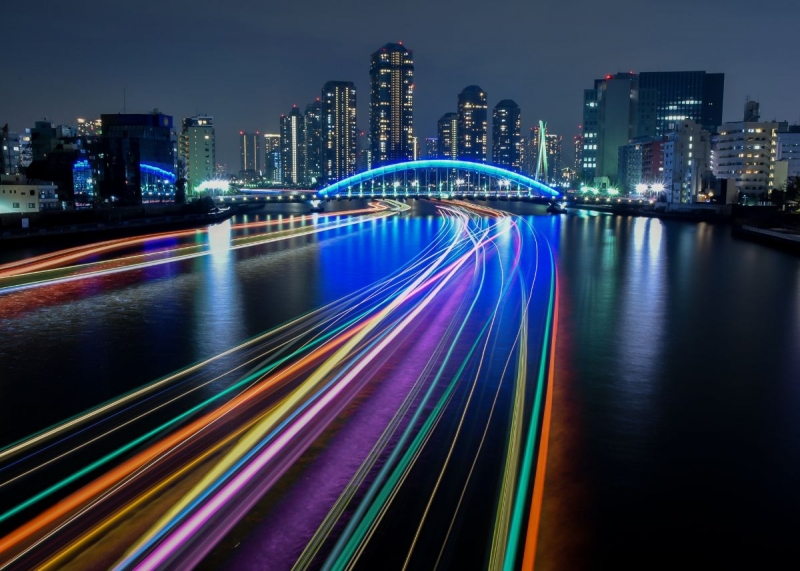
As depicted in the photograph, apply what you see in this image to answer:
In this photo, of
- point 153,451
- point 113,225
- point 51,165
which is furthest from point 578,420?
point 51,165

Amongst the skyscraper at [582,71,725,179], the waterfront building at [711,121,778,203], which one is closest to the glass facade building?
the skyscraper at [582,71,725,179]

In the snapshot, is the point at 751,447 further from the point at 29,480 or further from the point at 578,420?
the point at 29,480

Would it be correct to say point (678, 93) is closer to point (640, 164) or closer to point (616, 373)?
point (640, 164)

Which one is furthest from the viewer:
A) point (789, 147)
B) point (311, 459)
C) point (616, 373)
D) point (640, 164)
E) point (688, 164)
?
point (640, 164)

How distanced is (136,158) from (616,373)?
65.2 m

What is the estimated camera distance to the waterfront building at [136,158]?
66.2m

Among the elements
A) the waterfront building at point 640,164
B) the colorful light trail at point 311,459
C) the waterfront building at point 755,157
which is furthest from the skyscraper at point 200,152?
the colorful light trail at point 311,459

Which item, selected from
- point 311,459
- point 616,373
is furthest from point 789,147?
point 311,459

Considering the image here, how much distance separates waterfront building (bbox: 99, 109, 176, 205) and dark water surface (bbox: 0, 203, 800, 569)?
4818cm

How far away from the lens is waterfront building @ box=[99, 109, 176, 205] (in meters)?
66.2

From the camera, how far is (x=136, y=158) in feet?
219

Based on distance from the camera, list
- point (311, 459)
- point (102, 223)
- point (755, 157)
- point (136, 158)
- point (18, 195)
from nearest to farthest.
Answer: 1. point (311, 459)
2. point (102, 223)
3. point (18, 195)
4. point (755, 157)
5. point (136, 158)

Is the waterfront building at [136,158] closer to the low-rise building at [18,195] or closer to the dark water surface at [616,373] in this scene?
the low-rise building at [18,195]

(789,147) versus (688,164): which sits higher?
(789,147)
